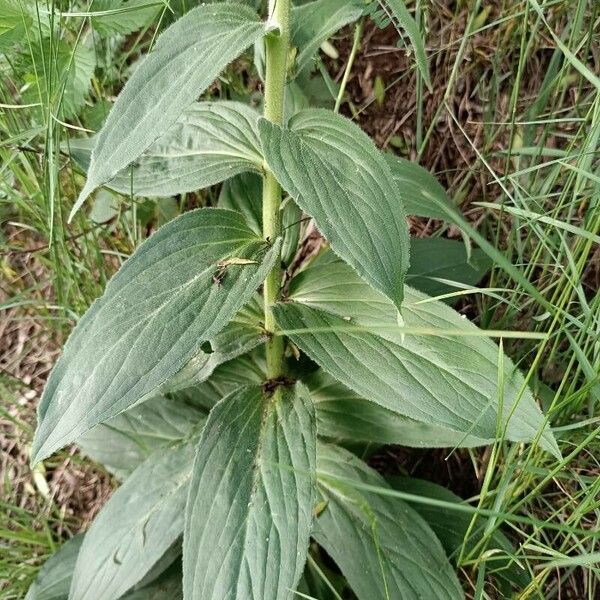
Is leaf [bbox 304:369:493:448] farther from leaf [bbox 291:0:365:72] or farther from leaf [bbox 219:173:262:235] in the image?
leaf [bbox 291:0:365:72]

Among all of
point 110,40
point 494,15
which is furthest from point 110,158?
point 494,15

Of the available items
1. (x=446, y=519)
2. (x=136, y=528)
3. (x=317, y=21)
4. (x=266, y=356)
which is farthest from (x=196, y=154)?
(x=446, y=519)

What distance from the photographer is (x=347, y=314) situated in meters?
1.07

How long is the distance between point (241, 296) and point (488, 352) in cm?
36

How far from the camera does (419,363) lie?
1.00 m

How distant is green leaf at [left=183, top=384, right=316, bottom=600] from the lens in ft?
3.09

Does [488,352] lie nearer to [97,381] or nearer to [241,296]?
[241,296]

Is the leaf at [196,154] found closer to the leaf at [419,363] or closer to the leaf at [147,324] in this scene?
the leaf at [147,324]

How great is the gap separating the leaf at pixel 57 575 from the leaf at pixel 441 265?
32.8 inches

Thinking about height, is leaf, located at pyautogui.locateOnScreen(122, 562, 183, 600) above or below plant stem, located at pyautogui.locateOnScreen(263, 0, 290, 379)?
below

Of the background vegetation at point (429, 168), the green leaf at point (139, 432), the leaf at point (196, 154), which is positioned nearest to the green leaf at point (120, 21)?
the background vegetation at point (429, 168)

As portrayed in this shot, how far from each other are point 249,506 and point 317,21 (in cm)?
71

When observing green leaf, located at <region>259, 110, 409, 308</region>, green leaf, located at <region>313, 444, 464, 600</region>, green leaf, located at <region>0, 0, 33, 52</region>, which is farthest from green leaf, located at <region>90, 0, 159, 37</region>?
green leaf, located at <region>313, 444, 464, 600</region>

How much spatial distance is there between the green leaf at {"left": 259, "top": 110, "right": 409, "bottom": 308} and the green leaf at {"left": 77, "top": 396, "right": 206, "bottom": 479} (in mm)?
657
